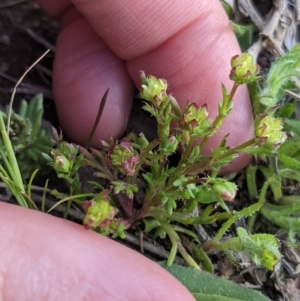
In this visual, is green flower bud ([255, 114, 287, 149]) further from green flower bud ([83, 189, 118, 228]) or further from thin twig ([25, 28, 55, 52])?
thin twig ([25, 28, 55, 52])

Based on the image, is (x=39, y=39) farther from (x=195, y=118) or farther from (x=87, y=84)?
(x=195, y=118)

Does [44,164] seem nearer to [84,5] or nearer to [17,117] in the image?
[17,117]

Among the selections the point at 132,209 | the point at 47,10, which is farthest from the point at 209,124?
the point at 47,10

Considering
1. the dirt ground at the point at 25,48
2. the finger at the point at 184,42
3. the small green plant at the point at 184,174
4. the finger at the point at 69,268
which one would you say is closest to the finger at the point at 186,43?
the finger at the point at 184,42

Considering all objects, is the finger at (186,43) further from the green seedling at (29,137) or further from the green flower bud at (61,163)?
Result: the green flower bud at (61,163)

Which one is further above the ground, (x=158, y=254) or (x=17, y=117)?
(x=17, y=117)

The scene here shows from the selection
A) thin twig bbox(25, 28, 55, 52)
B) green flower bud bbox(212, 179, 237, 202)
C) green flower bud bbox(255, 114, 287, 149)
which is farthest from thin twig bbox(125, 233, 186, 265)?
thin twig bbox(25, 28, 55, 52)

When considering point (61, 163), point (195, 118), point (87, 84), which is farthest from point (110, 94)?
point (195, 118)
